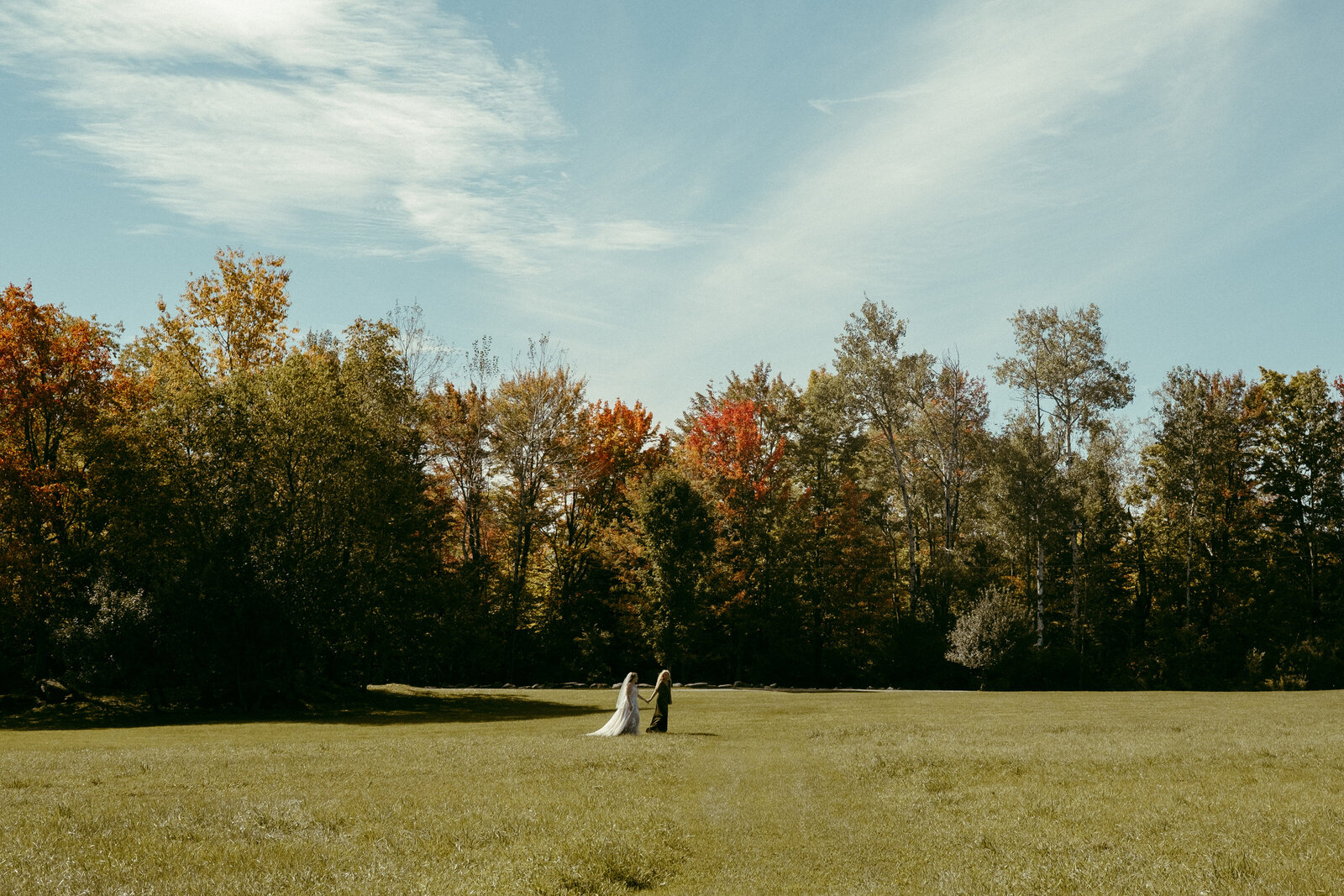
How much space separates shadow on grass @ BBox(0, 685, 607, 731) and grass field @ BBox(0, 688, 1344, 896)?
5764 millimetres

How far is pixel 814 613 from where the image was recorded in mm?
58094

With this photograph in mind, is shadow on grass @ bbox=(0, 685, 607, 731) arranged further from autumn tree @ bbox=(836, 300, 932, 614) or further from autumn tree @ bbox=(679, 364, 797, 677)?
autumn tree @ bbox=(836, 300, 932, 614)

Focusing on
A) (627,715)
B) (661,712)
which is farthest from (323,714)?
(661,712)

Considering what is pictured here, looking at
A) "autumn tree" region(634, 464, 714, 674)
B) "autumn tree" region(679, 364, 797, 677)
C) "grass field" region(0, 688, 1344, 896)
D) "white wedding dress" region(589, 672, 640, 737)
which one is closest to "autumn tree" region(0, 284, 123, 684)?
"grass field" region(0, 688, 1344, 896)

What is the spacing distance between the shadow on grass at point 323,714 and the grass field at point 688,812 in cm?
576

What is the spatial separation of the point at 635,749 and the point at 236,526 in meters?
22.4

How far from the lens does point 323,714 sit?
3350cm

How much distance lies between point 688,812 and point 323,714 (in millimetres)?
23575

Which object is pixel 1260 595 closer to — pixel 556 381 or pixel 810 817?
pixel 556 381

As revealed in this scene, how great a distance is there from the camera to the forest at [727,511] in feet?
124

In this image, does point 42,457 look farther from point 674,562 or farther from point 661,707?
point 674,562

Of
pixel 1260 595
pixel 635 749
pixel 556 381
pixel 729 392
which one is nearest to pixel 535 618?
pixel 556 381

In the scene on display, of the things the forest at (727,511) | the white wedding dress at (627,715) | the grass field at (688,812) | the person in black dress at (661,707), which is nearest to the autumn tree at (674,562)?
the forest at (727,511)

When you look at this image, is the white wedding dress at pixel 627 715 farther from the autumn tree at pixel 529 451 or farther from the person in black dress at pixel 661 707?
the autumn tree at pixel 529 451
